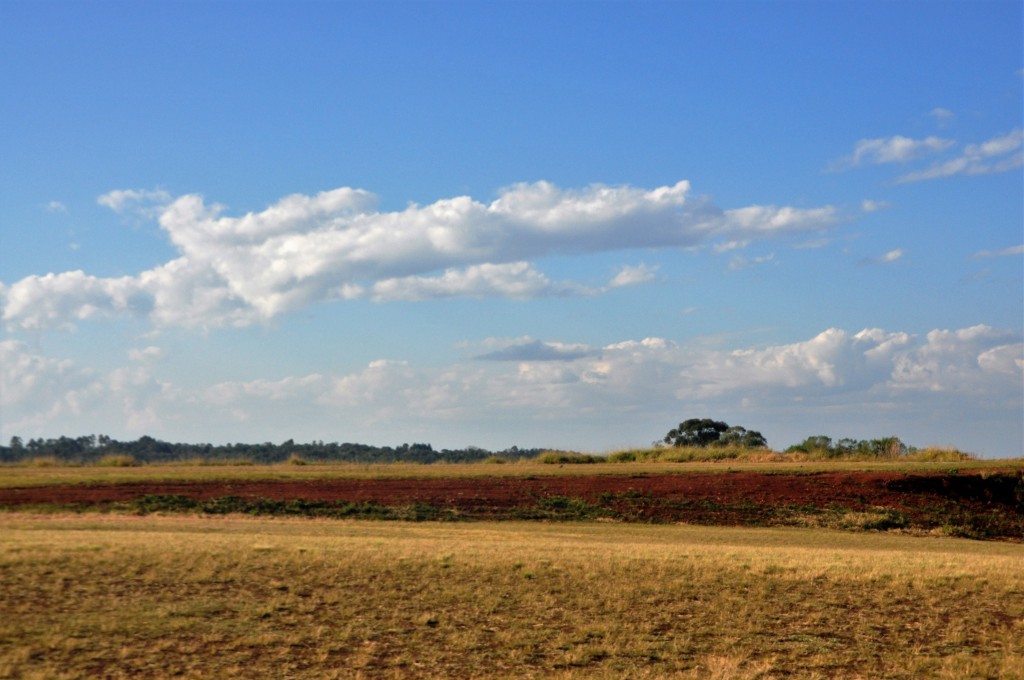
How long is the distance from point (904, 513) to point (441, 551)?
2524 centimetres

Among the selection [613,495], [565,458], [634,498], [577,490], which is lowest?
[634,498]

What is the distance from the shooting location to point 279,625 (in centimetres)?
1653

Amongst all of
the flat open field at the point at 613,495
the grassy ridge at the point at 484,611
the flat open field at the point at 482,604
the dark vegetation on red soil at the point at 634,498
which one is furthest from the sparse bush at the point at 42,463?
the grassy ridge at the point at 484,611

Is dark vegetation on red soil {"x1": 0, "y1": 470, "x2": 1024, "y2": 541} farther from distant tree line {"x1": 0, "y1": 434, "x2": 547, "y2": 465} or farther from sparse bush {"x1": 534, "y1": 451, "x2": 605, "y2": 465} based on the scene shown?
distant tree line {"x1": 0, "y1": 434, "x2": 547, "y2": 465}

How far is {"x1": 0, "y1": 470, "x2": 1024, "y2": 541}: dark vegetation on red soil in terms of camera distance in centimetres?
3819

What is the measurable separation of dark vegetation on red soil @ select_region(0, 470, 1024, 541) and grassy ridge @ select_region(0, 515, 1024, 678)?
14237mm

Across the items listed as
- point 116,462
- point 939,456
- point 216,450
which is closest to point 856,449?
point 939,456

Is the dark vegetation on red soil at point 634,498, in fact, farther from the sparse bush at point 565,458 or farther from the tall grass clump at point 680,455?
the sparse bush at point 565,458

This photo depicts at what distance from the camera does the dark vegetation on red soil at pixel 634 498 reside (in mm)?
38188

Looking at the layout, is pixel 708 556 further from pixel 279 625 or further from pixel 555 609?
pixel 279 625

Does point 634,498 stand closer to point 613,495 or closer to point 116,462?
point 613,495

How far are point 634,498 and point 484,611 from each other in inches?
983

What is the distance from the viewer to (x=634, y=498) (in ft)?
138

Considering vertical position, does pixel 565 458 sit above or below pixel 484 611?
above
